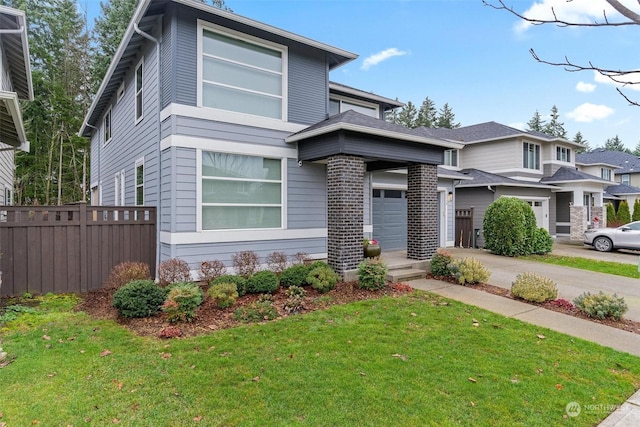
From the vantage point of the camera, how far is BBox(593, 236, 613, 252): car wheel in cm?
1385

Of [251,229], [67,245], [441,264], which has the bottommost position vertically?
[441,264]

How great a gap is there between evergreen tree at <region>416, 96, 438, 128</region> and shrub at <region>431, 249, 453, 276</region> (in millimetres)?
37631

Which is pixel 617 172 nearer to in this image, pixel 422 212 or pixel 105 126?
pixel 422 212

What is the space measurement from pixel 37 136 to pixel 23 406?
69.0ft

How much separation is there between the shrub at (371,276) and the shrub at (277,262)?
5.68ft

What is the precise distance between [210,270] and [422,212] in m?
5.47

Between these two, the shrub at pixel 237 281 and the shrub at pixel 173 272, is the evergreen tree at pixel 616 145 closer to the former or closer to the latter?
the shrub at pixel 237 281

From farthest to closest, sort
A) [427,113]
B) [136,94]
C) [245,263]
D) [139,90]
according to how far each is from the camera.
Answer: [427,113], [136,94], [139,90], [245,263]

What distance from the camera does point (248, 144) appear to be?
7633 mm

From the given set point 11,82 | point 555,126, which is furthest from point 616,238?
point 555,126

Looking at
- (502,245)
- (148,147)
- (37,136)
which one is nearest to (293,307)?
(148,147)

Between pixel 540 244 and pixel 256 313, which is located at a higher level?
pixel 540 244

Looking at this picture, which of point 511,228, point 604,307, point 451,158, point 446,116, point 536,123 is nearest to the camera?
point 604,307

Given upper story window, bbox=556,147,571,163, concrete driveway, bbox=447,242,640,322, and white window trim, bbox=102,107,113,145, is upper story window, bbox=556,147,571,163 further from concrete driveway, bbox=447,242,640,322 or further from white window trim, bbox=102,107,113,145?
white window trim, bbox=102,107,113,145
